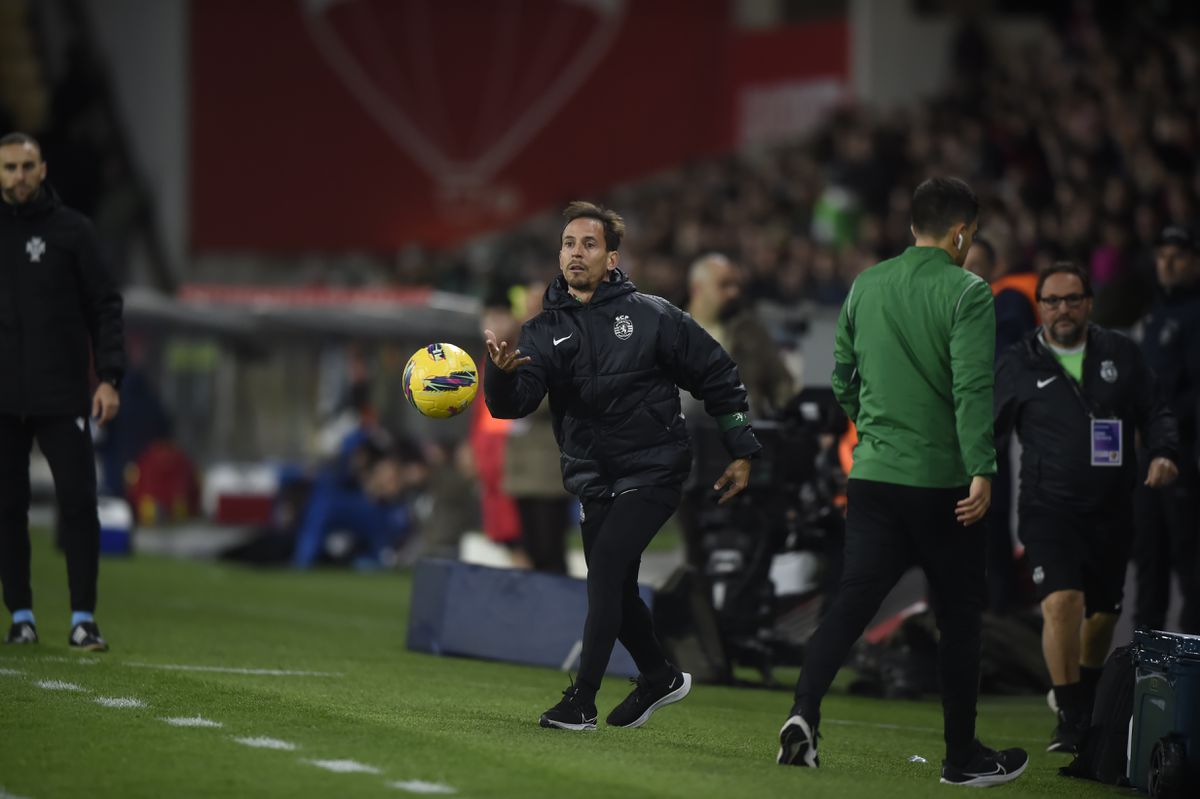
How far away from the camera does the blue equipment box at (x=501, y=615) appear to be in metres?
11.0

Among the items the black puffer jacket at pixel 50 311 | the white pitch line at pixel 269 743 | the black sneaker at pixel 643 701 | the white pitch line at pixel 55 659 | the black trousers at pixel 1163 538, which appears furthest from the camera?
the black trousers at pixel 1163 538

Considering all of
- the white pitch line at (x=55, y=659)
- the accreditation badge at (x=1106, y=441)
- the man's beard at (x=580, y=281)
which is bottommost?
the white pitch line at (x=55, y=659)

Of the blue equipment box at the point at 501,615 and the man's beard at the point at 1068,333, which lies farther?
the blue equipment box at the point at 501,615

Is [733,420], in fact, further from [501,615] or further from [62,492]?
[501,615]

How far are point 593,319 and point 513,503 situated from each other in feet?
20.5

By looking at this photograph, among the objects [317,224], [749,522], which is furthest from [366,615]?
[317,224]

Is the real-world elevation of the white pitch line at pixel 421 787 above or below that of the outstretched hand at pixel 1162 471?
below

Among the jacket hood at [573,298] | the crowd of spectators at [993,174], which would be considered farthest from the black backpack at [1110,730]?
the crowd of spectators at [993,174]

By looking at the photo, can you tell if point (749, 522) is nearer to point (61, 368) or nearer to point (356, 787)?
point (61, 368)

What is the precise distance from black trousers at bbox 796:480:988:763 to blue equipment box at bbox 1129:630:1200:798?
0.71 m

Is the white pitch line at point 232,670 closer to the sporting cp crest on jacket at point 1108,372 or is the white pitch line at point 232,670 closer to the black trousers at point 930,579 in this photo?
the black trousers at point 930,579

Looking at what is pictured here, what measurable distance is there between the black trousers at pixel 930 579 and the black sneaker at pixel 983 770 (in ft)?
0.14

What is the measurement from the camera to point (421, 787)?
6.38 meters

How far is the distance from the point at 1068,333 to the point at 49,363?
4.68 meters
